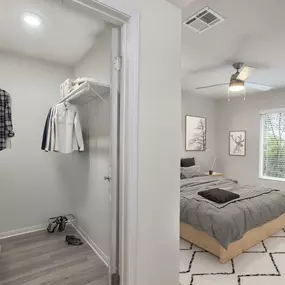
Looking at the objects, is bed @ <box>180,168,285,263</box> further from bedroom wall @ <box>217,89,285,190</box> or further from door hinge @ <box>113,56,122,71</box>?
bedroom wall @ <box>217,89,285,190</box>

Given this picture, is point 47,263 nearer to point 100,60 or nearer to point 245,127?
point 100,60

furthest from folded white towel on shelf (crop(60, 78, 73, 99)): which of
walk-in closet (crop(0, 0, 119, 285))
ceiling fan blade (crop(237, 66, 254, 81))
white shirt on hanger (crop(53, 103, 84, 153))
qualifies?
ceiling fan blade (crop(237, 66, 254, 81))

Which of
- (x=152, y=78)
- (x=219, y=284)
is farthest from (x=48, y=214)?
(x=152, y=78)

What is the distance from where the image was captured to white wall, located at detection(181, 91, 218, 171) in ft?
16.5

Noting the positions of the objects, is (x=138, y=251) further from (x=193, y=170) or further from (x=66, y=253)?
(x=193, y=170)

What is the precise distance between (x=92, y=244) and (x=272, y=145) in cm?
440

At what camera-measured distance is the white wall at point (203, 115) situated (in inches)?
198

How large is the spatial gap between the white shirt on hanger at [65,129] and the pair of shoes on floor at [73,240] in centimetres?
114

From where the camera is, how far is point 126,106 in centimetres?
135

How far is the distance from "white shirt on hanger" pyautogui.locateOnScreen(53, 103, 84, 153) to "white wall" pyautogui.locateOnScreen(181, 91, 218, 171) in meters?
2.98

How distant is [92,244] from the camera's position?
2502 mm

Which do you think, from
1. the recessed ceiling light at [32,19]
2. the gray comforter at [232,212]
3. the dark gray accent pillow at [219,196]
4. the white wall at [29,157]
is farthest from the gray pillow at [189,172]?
the recessed ceiling light at [32,19]

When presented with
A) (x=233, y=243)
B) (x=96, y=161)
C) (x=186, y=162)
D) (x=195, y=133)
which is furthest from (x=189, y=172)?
(x=96, y=161)

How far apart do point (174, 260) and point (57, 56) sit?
2.85 meters
